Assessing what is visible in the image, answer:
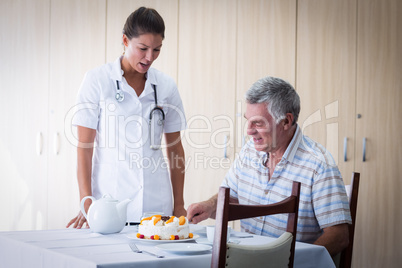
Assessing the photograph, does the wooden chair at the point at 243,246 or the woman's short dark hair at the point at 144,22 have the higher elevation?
the woman's short dark hair at the point at 144,22

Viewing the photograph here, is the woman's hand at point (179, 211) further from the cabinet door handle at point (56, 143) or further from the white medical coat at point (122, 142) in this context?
the cabinet door handle at point (56, 143)

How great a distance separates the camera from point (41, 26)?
4547mm

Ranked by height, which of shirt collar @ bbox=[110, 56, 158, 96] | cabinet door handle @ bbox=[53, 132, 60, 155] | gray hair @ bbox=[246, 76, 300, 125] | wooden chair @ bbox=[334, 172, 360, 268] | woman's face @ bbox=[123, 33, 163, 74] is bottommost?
wooden chair @ bbox=[334, 172, 360, 268]

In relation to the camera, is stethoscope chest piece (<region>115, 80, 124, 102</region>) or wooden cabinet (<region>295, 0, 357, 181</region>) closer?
stethoscope chest piece (<region>115, 80, 124, 102</region>)

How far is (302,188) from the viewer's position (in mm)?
1898

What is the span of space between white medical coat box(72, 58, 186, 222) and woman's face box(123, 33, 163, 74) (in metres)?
0.07

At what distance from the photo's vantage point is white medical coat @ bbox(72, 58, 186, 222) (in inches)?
93.0

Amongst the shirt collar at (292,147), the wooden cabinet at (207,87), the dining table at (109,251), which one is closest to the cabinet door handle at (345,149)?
the wooden cabinet at (207,87)

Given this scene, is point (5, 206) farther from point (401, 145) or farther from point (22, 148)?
point (401, 145)

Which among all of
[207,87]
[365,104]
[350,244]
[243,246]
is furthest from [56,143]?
[243,246]

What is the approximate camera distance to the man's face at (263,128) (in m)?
2.01

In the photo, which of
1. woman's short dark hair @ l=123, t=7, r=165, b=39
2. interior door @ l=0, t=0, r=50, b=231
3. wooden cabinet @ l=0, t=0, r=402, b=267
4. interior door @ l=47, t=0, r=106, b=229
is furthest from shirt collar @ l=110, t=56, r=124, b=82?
interior door @ l=0, t=0, r=50, b=231

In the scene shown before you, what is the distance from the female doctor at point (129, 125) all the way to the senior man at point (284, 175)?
16.2 inches

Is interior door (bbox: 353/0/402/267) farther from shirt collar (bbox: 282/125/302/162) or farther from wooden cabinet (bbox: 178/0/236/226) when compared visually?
shirt collar (bbox: 282/125/302/162)
